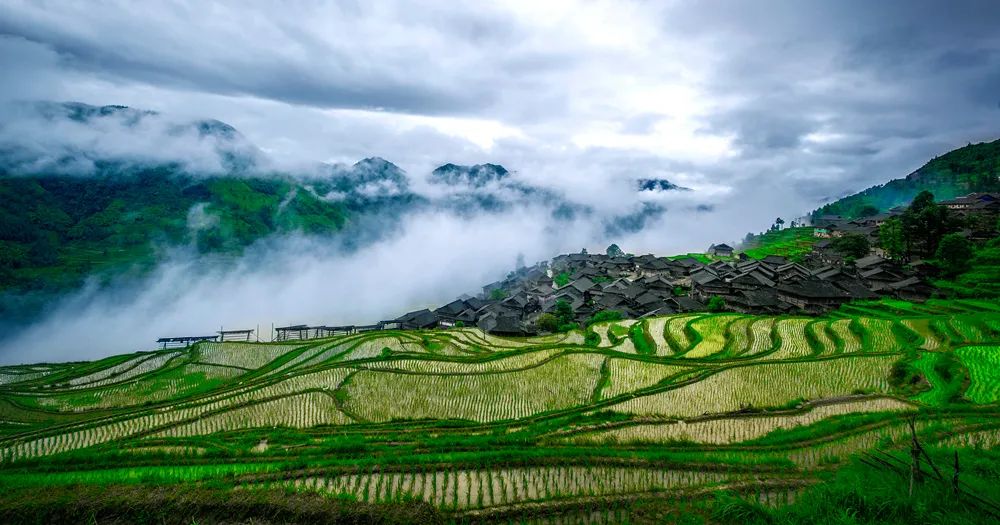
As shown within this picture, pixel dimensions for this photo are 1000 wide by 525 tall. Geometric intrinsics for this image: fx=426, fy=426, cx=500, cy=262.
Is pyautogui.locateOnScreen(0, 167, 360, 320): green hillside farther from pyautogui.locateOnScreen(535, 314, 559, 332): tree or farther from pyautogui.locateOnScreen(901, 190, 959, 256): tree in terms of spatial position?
pyautogui.locateOnScreen(901, 190, 959, 256): tree

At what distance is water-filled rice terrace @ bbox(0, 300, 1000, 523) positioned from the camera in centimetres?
896

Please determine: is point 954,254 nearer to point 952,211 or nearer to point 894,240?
point 894,240

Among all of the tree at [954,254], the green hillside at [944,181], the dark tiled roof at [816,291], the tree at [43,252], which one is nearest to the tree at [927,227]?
the tree at [954,254]

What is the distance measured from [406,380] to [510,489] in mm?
13830

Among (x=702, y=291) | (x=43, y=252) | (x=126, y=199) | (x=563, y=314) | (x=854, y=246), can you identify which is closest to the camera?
(x=563, y=314)

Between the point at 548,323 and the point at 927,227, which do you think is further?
the point at 548,323

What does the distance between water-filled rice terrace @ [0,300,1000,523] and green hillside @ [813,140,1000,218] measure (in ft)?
271

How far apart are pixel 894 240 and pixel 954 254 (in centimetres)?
962

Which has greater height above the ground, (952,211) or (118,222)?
(118,222)

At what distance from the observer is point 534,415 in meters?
17.0

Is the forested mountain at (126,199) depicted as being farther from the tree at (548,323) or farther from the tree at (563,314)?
the tree at (563,314)

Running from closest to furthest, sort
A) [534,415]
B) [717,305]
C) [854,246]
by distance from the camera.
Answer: [534,415] < [717,305] < [854,246]

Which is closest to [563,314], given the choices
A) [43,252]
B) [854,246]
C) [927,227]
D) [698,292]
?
[698,292]

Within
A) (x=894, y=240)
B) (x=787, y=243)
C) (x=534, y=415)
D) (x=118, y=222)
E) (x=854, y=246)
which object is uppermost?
(x=118, y=222)
